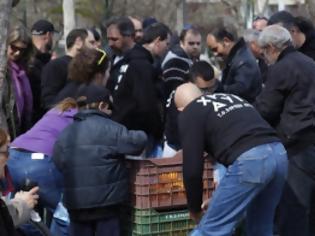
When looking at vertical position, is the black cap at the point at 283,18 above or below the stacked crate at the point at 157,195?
above

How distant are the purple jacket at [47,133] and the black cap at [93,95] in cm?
17

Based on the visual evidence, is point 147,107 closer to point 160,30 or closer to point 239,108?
point 160,30

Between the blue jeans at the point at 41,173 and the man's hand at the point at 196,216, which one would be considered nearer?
the man's hand at the point at 196,216

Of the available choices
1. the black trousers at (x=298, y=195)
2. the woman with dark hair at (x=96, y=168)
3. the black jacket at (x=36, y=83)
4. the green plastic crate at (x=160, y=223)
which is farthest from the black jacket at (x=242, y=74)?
the woman with dark hair at (x=96, y=168)

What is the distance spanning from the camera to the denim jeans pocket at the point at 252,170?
623 centimetres

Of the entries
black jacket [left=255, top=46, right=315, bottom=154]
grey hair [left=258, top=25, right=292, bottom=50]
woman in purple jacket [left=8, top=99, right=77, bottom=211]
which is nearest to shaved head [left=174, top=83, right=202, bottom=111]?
woman in purple jacket [left=8, top=99, right=77, bottom=211]

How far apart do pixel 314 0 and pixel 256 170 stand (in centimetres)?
2186

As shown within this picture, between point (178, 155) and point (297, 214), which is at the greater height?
point (178, 155)

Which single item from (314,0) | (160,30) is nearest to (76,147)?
(160,30)

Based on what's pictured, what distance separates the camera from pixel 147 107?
29.5 ft

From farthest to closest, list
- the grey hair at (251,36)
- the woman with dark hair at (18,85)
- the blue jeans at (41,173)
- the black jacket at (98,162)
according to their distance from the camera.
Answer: the grey hair at (251,36) → the woman with dark hair at (18,85) → the blue jeans at (41,173) → the black jacket at (98,162)

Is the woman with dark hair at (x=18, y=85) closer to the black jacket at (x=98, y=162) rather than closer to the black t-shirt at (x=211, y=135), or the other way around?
the black jacket at (x=98, y=162)

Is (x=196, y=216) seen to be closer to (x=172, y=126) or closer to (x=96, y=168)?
(x=96, y=168)

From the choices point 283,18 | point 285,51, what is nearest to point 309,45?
point 283,18
